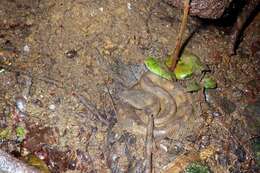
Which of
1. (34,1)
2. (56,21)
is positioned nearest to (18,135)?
(56,21)

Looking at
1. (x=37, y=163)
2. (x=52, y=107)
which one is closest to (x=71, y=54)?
(x=52, y=107)

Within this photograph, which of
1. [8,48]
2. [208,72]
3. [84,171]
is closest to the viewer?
[84,171]

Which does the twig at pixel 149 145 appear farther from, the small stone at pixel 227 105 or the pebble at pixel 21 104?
Result: the pebble at pixel 21 104

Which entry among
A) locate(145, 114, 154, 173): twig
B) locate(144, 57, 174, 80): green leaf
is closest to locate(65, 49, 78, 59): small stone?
locate(144, 57, 174, 80): green leaf

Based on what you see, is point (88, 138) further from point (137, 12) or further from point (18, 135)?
point (137, 12)

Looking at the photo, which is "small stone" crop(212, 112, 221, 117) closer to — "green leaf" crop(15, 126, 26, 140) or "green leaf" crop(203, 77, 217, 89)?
"green leaf" crop(203, 77, 217, 89)

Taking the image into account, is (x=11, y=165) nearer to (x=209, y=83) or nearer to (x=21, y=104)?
(x=21, y=104)
